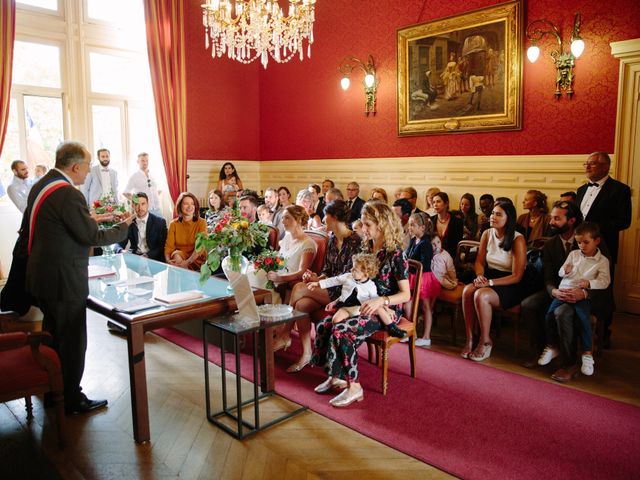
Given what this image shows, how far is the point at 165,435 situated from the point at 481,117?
17.7 feet

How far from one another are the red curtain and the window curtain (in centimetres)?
198

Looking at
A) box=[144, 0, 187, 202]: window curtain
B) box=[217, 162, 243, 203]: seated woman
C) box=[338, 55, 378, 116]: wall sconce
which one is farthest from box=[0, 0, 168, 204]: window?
box=[338, 55, 378, 116]: wall sconce

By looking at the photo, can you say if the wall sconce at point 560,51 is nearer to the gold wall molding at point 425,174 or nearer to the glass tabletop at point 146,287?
the gold wall molding at point 425,174

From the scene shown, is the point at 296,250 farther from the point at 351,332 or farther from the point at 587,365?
the point at 587,365

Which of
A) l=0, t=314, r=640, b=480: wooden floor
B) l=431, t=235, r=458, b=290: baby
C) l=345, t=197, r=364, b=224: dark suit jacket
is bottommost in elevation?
l=0, t=314, r=640, b=480: wooden floor

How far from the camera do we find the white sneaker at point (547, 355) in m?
3.88

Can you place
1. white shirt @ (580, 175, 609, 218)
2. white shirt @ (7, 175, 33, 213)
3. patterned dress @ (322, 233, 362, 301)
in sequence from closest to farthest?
patterned dress @ (322, 233, 362, 301)
white shirt @ (580, 175, 609, 218)
white shirt @ (7, 175, 33, 213)

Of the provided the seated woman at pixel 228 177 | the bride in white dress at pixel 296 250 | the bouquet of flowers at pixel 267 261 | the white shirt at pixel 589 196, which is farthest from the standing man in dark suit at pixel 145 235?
the white shirt at pixel 589 196

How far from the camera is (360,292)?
3.39 metres

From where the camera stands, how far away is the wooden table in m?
2.81

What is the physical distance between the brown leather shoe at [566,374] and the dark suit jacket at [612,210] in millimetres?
1555

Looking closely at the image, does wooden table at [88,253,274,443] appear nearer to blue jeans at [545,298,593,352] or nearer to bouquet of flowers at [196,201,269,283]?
bouquet of flowers at [196,201,269,283]

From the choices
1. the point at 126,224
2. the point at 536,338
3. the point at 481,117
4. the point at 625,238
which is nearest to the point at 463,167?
the point at 481,117

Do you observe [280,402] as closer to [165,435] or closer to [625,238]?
[165,435]
